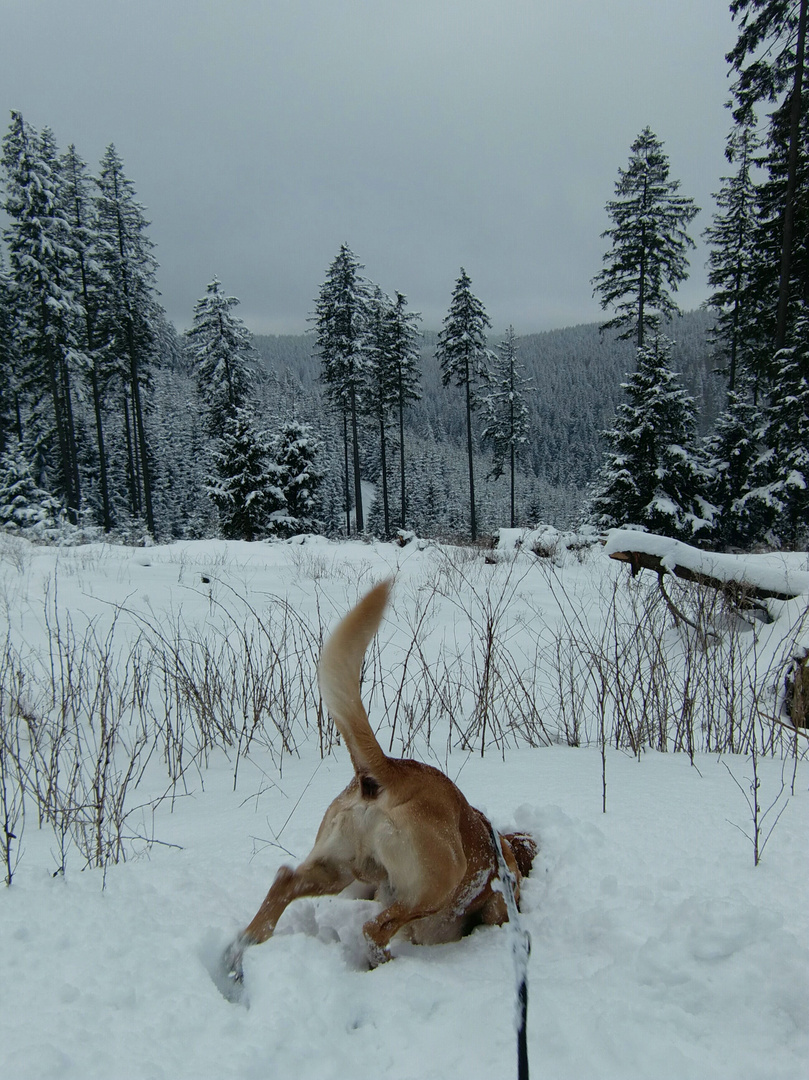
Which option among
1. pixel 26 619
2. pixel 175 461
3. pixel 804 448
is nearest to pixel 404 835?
pixel 26 619

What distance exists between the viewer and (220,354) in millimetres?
31219

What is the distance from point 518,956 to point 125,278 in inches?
1216

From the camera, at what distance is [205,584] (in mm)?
7637

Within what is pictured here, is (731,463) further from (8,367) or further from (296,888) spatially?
(8,367)

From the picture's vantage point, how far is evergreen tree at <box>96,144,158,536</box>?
24984mm

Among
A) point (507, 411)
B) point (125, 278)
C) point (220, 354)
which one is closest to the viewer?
point (125, 278)

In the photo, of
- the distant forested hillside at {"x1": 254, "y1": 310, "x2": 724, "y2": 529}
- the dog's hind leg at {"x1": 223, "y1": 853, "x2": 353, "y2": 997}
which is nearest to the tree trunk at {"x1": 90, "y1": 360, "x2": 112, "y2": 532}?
the dog's hind leg at {"x1": 223, "y1": 853, "x2": 353, "y2": 997}

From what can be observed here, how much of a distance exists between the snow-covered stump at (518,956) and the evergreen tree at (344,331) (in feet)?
94.4

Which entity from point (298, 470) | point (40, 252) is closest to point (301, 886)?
point (40, 252)

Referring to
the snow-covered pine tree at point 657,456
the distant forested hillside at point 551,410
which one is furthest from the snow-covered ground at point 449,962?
the distant forested hillside at point 551,410

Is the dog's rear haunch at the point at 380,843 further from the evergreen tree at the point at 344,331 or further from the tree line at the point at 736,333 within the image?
the evergreen tree at the point at 344,331

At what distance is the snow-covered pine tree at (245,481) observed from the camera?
2869cm

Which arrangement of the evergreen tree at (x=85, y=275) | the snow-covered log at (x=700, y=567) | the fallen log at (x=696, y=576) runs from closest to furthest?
the fallen log at (x=696, y=576) → the snow-covered log at (x=700, y=567) → the evergreen tree at (x=85, y=275)

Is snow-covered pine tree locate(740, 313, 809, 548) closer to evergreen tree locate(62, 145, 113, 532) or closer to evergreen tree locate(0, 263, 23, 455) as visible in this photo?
evergreen tree locate(62, 145, 113, 532)
